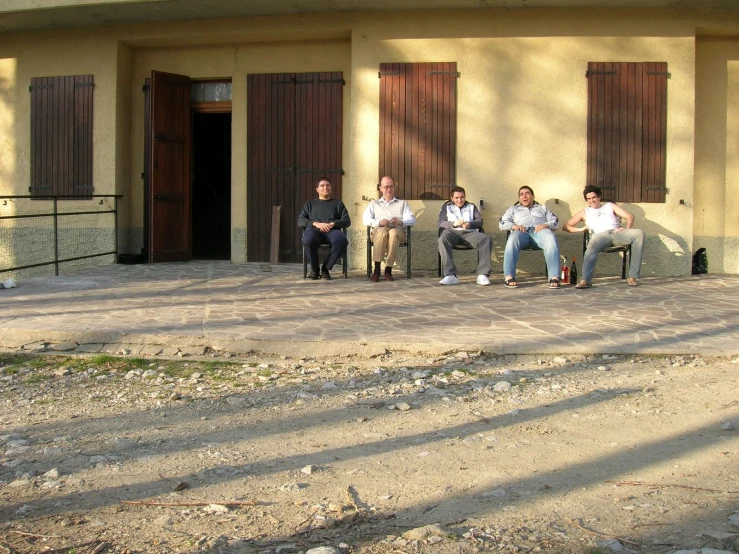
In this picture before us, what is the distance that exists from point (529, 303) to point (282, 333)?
8.69 feet

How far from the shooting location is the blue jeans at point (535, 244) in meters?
8.78

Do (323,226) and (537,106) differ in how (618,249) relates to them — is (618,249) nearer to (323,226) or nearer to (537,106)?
(537,106)

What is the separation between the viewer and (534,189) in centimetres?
1017

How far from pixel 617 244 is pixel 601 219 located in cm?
33

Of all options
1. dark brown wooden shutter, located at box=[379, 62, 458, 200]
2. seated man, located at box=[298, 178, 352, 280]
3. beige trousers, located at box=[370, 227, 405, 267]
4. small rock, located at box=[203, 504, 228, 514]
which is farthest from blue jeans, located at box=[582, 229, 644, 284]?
small rock, located at box=[203, 504, 228, 514]

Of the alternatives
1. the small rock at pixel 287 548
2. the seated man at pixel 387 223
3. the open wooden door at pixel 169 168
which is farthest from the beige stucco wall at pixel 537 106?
the small rock at pixel 287 548

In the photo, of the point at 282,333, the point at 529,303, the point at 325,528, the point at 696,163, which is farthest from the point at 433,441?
the point at 696,163

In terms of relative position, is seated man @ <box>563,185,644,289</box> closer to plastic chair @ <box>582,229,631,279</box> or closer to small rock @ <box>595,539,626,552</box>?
plastic chair @ <box>582,229,631,279</box>

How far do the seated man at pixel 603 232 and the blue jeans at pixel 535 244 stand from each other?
305 mm

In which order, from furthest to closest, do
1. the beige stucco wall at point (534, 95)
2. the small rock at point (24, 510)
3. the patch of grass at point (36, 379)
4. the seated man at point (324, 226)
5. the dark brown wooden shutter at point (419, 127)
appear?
the dark brown wooden shutter at point (419, 127)
the beige stucco wall at point (534, 95)
the seated man at point (324, 226)
the patch of grass at point (36, 379)
the small rock at point (24, 510)

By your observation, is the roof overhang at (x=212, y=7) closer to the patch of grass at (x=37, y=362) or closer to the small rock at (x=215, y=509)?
the patch of grass at (x=37, y=362)

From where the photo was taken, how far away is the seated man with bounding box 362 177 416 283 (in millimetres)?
9094

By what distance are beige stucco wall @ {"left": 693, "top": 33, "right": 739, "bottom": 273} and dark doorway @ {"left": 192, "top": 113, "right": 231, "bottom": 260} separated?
22.5 feet

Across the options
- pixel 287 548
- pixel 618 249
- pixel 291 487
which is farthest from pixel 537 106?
pixel 287 548
